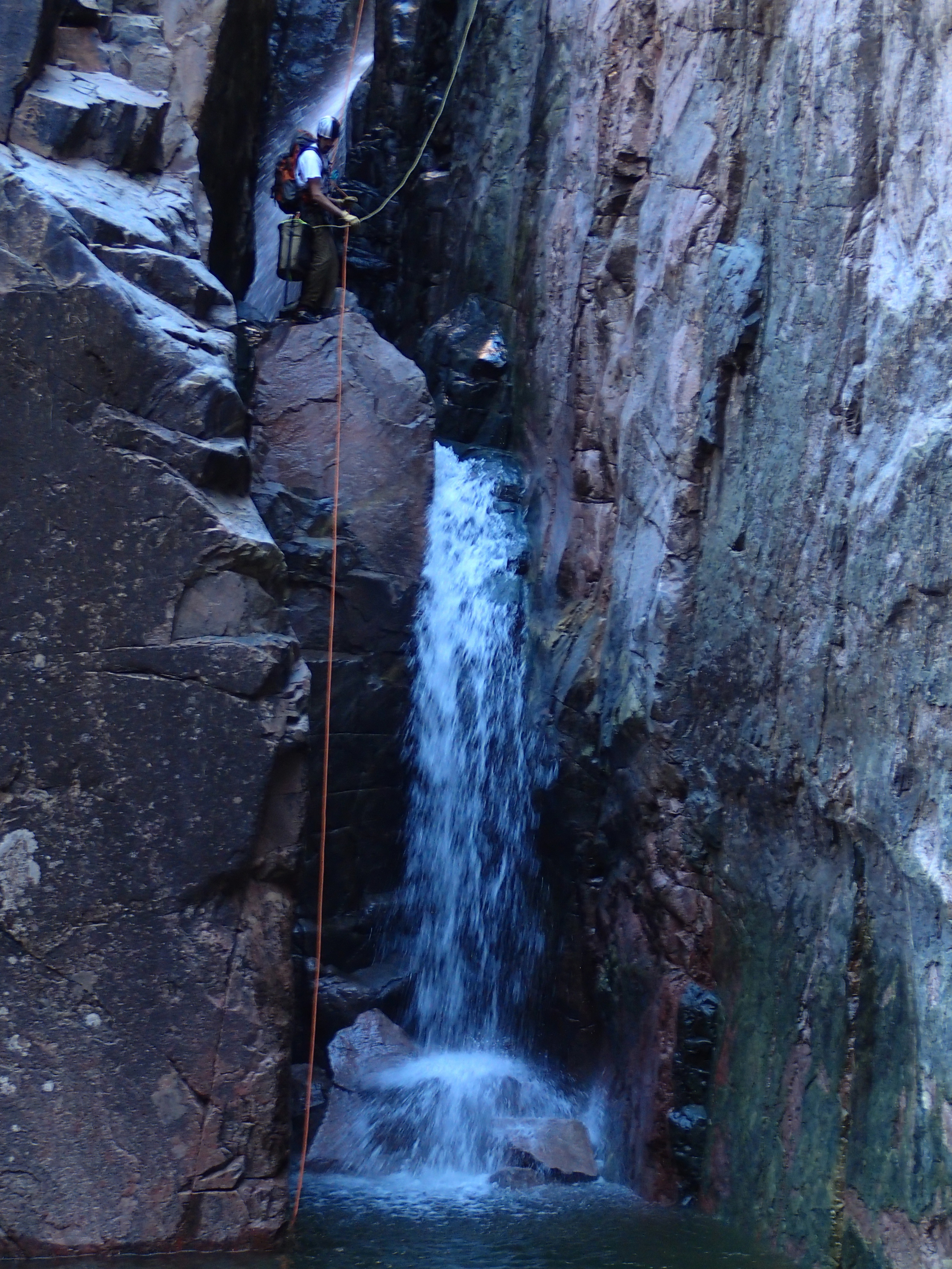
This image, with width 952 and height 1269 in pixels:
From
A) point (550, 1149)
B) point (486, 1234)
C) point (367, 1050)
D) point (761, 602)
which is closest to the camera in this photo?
point (486, 1234)

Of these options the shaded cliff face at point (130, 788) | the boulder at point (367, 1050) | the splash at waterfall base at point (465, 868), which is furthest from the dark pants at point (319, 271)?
the boulder at point (367, 1050)

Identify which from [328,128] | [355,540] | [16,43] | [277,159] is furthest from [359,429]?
[277,159]

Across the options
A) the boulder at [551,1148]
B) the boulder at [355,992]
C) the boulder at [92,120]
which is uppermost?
the boulder at [92,120]

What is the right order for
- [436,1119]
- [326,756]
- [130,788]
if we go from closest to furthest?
[130,788], [436,1119], [326,756]

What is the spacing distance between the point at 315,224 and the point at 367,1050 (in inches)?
217

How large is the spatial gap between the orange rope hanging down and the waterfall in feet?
2.02

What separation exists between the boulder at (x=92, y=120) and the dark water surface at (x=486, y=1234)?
13.9ft

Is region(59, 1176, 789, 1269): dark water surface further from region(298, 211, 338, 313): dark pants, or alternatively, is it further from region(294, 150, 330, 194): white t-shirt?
region(294, 150, 330, 194): white t-shirt

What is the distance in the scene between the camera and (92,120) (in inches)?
207

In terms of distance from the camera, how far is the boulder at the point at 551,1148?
222 inches

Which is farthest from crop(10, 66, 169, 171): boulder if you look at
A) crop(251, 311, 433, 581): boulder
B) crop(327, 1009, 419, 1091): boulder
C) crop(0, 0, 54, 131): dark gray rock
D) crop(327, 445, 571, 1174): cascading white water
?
crop(327, 1009, 419, 1091): boulder

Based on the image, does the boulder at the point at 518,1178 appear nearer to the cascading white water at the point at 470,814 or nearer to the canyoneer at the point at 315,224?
the cascading white water at the point at 470,814

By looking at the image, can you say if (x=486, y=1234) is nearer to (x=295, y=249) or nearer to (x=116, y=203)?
(x=116, y=203)

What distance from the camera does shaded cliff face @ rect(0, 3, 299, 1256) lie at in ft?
13.2
